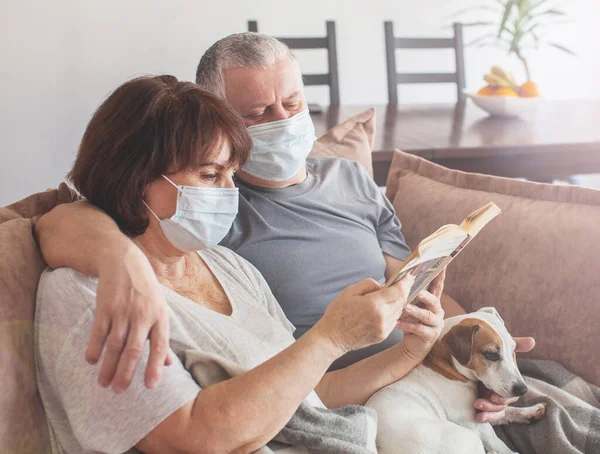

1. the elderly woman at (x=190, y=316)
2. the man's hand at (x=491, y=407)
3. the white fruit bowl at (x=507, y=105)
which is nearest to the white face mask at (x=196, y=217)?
the elderly woman at (x=190, y=316)

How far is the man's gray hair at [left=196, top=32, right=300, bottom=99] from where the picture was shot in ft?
5.02

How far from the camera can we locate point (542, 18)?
4344 mm

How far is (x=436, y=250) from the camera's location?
1.04 meters

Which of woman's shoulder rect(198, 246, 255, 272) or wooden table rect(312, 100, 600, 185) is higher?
woman's shoulder rect(198, 246, 255, 272)

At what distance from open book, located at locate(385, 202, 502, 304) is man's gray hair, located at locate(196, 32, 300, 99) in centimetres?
61

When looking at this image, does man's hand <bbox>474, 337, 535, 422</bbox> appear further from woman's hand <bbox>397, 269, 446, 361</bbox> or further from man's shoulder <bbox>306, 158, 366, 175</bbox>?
man's shoulder <bbox>306, 158, 366, 175</bbox>

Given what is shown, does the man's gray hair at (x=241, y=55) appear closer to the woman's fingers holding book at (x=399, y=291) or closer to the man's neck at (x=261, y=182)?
the man's neck at (x=261, y=182)

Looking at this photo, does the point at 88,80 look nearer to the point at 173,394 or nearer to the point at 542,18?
the point at 542,18

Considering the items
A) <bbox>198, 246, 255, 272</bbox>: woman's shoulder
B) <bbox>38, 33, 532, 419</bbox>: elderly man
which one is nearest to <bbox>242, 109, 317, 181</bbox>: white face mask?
<bbox>38, 33, 532, 419</bbox>: elderly man

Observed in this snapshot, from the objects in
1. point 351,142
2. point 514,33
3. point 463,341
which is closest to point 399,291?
point 463,341

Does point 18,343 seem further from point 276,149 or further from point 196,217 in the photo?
point 276,149

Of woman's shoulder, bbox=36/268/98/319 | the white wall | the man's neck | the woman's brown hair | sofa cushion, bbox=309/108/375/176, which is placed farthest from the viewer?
the white wall

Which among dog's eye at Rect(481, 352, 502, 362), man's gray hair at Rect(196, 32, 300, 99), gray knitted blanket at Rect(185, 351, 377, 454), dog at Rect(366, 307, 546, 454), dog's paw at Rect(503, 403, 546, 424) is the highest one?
man's gray hair at Rect(196, 32, 300, 99)

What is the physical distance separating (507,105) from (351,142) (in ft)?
3.83
